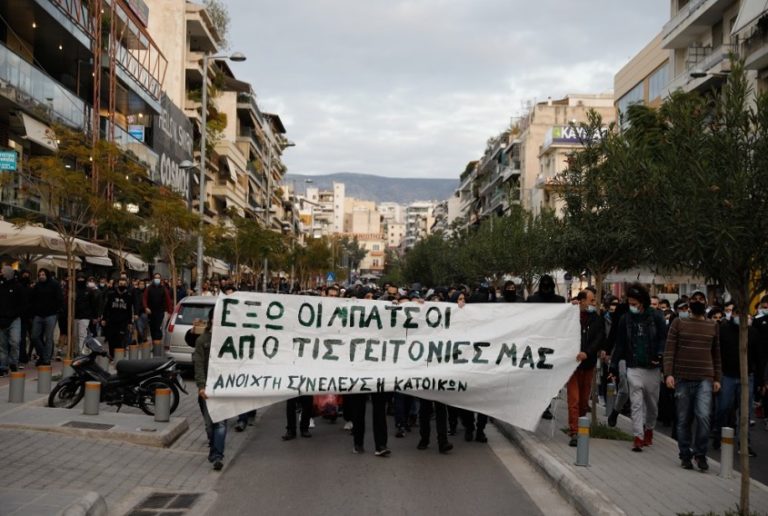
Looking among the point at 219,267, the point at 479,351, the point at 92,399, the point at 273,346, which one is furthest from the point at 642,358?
the point at 219,267

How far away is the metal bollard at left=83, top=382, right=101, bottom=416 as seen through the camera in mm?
11352

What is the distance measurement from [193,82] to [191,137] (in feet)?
19.8

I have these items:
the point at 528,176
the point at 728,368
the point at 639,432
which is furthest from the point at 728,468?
the point at 528,176

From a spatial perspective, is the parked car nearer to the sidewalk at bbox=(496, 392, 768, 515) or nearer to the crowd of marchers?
the crowd of marchers

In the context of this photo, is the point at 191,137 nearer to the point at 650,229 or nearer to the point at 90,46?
the point at 90,46

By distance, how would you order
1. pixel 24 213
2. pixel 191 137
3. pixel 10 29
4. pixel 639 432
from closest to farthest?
pixel 639 432
pixel 24 213
pixel 10 29
pixel 191 137

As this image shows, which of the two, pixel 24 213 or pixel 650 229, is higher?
pixel 24 213

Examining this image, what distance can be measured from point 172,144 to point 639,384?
42.3 m

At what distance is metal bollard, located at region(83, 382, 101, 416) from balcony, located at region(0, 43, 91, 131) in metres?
16.1

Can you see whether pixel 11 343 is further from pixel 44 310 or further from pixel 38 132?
pixel 38 132

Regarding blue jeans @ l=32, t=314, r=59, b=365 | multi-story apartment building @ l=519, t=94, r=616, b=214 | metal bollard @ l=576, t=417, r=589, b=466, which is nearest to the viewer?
metal bollard @ l=576, t=417, r=589, b=466

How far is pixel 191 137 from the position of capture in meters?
55.4

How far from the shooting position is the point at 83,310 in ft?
64.4

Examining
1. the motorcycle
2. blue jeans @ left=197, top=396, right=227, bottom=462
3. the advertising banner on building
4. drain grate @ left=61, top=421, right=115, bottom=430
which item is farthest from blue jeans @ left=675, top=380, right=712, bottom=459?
the advertising banner on building
